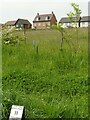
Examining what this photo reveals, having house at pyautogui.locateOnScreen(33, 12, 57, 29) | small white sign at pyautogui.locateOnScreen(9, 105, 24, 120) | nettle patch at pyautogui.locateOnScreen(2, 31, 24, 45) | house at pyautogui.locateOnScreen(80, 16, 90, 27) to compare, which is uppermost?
house at pyautogui.locateOnScreen(33, 12, 57, 29)

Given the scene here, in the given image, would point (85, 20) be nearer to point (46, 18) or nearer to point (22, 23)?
point (22, 23)

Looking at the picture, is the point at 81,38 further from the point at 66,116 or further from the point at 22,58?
the point at 66,116

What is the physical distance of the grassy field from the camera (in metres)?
3.26

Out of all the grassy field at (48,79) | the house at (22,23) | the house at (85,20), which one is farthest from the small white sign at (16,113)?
the house at (22,23)

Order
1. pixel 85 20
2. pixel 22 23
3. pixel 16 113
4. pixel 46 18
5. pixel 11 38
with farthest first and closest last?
pixel 46 18 < pixel 22 23 < pixel 11 38 < pixel 85 20 < pixel 16 113

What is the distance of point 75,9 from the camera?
6.55 metres

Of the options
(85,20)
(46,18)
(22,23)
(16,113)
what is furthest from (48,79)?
(46,18)

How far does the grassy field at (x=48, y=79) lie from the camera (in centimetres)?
326

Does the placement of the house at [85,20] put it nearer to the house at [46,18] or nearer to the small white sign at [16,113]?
the house at [46,18]

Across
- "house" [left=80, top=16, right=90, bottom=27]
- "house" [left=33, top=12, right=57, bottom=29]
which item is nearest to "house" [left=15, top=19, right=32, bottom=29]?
"house" [left=33, top=12, right=57, bottom=29]

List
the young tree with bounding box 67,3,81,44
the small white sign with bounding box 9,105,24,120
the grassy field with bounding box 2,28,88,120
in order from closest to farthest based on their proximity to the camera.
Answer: the small white sign with bounding box 9,105,24,120, the grassy field with bounding box 2,28,88,120, the young tree with bounding box 67,3,81,44

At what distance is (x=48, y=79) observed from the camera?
15.3 ft

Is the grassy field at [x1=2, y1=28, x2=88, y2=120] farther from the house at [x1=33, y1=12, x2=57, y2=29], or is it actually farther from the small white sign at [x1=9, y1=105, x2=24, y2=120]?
the house at [x1=33, y1=12, x2=57, y2=29]

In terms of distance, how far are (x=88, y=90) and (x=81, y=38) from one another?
3.44m
